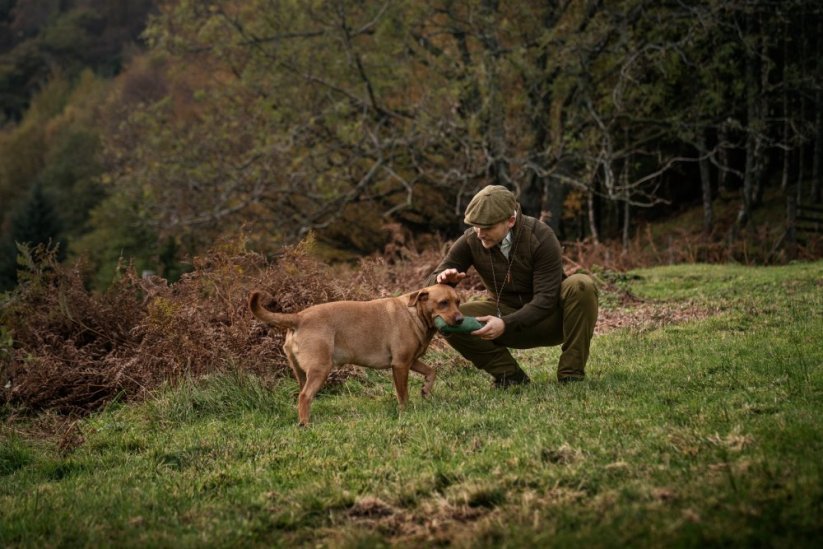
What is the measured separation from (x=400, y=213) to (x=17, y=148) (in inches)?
2482

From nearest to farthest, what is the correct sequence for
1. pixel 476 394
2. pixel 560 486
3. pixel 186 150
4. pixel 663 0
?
pixel 560 486 < pixel 476 394 < pixel 663 0 < pixel 186 150

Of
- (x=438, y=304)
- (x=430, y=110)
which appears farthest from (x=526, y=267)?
(x=430, y=110)

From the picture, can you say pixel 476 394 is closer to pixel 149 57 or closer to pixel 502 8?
pixel 502 8

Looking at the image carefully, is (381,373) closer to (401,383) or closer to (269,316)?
(401,383)

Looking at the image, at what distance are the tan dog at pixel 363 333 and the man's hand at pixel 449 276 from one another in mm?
107

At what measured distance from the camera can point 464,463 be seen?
455 centimetres

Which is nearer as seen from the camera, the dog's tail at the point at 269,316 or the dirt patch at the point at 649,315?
the dog's tail at the point at 269,316

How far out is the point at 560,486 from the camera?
4.00 meters

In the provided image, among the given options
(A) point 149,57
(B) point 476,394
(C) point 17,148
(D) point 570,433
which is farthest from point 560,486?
(C) point 17,148

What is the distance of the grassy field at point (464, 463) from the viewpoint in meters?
3.48

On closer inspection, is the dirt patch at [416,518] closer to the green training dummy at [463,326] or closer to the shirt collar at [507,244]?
the green training dummy at [463,326]

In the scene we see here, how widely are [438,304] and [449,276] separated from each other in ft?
1.20

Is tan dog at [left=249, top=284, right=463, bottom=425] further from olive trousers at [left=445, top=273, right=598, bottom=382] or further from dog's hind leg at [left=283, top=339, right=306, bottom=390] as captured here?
olive trousers at [left=445, top=273, right=598, bottom=382]

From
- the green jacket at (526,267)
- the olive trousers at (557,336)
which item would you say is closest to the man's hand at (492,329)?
the green jacket at (526,267)
